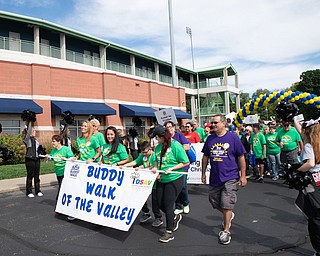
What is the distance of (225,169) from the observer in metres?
4.35

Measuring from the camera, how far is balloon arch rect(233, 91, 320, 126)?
1370 cm

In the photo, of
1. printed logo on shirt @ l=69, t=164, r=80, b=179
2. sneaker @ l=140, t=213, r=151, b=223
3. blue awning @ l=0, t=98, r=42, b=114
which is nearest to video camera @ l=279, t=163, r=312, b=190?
sneaker @ l=140, t=213, r=151, b=223

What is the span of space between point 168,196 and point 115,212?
3.15 ft

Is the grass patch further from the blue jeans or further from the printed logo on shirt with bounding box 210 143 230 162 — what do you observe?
the printed logo on shirt with bounding box 210 143 230 162

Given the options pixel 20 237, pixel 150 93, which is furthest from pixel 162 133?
pixel 150 93

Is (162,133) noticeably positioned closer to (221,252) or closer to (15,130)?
(221,252)

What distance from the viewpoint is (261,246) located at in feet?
13.8

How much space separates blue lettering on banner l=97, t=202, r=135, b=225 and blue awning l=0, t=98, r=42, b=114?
13554 millimetres

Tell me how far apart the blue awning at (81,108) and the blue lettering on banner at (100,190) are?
1419cm

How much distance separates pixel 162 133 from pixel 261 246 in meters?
2.08

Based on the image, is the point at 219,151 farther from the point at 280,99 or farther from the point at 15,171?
the point at 280,99

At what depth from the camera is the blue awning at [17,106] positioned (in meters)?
16.5

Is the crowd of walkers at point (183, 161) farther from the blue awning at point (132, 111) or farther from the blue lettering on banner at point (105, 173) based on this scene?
the blue awning at point (132, 111)

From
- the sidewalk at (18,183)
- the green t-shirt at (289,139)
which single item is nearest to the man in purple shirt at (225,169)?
the green t-shirt at (289,139)
